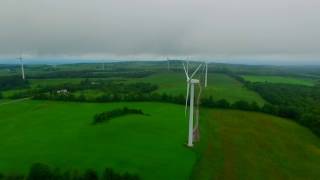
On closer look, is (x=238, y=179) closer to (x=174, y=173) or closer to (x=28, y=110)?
(x=174, y=173)

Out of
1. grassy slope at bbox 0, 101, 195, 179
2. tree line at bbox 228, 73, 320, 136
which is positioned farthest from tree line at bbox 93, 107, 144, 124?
tree line at bbox 228, 73, 320, 136

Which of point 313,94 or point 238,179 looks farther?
point 313,94

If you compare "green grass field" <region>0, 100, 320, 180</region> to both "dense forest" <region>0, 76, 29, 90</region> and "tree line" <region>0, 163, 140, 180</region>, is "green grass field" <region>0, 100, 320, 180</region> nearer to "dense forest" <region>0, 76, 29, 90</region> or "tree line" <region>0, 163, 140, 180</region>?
"tree line" <region>0, 163, 140, 180</region>

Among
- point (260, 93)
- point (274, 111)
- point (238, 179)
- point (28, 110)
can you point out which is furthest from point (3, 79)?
point (238, 179)

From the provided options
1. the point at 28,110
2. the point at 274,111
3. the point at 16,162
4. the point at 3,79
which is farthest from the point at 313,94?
the point at 3,79

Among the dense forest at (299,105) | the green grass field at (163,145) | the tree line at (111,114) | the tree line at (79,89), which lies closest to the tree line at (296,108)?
the dense forest at (299,105)

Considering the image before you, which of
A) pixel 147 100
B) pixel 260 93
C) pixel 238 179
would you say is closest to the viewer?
pixel 238 179

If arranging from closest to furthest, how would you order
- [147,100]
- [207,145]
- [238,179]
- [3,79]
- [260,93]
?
[238,179] → [207,145] → [147,100] → [260,93] → [3,79]
